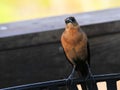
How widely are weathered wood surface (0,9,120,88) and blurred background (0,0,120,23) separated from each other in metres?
2.56

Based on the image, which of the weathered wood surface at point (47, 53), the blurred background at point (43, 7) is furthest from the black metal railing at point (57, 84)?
the blurred background at point (43, 7)

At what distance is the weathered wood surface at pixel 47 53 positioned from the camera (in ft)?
9.62

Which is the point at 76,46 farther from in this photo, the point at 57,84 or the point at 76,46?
the point at 57,84

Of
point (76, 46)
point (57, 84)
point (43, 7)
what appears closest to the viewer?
point (57, 84)

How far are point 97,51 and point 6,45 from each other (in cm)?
59

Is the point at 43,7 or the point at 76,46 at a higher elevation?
the point at 76,46

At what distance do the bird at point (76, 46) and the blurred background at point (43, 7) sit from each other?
8.61 ft

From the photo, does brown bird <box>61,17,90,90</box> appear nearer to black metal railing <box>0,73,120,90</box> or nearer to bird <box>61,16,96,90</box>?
bird <box>61,16,96,90</box>

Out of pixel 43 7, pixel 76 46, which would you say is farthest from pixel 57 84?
pixel 43 7

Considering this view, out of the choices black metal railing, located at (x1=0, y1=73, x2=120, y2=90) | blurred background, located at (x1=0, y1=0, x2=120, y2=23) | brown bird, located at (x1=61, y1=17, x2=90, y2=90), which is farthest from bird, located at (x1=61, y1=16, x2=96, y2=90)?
blurred background, located at (x1=0, y1=0, x2=120, y2=23)

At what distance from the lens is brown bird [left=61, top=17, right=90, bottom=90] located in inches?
110

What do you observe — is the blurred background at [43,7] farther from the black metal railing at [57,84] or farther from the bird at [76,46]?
the black metal railing at [57,84]

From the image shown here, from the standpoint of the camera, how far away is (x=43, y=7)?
6.00 meters

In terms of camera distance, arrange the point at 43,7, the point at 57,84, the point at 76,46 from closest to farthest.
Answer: the point at 57,84, the point at 76,46, the point at 43,7
